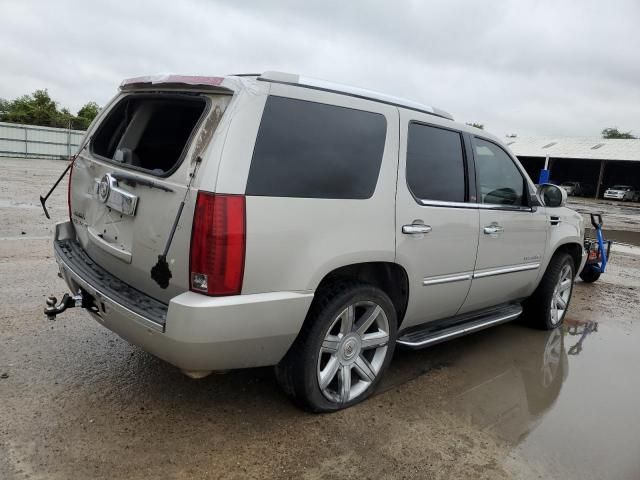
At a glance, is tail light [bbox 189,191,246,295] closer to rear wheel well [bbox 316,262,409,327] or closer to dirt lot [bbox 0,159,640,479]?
rear wheel well [bbox 316,262,409,327]

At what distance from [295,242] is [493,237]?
200 centimetres

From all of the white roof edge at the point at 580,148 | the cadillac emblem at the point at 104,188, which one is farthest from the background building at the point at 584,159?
the cadillac emblem at the point at 104,188

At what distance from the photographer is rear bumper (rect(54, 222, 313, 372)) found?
2.41m

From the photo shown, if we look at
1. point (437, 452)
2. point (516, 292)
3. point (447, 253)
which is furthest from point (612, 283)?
point (437, 452)

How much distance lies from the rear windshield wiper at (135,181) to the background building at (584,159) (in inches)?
1623

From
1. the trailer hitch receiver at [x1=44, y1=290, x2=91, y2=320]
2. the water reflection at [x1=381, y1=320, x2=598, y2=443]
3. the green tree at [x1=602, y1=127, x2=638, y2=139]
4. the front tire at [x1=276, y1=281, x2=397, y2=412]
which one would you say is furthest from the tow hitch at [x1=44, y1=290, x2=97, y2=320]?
the green tree at [x1=602, y1=127, x2=638, y2=139]

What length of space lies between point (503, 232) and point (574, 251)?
70.0 inches

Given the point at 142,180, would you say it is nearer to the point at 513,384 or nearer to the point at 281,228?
the point at 281,228

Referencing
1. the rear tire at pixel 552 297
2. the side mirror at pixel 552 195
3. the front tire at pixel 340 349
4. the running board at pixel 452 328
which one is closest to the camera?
the front tire at pixel 340 349

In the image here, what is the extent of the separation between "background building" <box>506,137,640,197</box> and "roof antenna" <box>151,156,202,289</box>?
136ft

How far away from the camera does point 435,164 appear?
11.7ft

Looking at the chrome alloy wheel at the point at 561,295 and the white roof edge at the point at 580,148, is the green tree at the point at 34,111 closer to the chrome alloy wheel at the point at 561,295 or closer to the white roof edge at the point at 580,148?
the white roof edge at the point at 580,148

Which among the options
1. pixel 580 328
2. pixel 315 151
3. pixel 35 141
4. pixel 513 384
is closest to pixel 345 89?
pixel 315 151

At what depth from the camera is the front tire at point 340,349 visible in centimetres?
284
